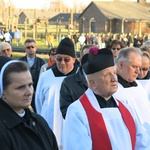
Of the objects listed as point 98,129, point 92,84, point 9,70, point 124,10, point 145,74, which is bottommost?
point 98,129

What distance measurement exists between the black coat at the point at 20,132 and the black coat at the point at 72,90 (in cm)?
208

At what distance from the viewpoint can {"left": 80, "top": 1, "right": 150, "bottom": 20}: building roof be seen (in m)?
72.2

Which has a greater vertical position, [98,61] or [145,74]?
[98,61]

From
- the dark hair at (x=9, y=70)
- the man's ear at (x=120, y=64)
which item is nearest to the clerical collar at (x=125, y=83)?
the man's ear at (x=120, y=64)

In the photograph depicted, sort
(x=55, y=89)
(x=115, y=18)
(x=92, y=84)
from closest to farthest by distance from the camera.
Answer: (x=92, y=84), (x=55, y=89), (x=115, y=18)

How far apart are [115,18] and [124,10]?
22.5 feet

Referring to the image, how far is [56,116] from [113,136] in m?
3.05

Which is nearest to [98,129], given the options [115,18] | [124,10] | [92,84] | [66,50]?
[92,84]

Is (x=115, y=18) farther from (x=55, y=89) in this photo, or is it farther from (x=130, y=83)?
(x=130, y=83)

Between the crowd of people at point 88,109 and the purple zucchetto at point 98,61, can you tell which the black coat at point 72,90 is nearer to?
the crowd of people at point 88,109

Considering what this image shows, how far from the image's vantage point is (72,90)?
18.9 feet

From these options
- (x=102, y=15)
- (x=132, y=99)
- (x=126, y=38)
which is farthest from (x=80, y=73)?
(x=102, y=15)

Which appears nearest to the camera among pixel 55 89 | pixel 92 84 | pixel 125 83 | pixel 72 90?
pixel 92 84

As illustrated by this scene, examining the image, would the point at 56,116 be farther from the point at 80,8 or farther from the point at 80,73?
the point at 80,8
